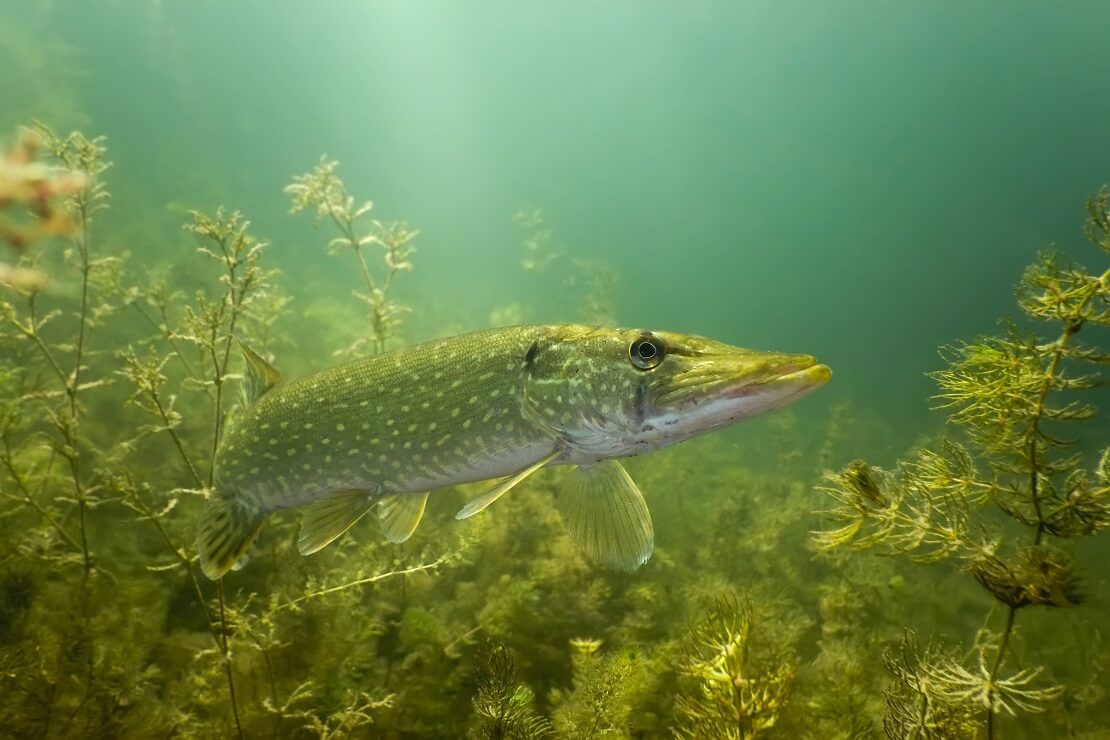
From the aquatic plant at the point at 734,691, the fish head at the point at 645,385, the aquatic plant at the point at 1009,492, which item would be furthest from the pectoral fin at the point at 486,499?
the aquatic plant at the point at 1009,492

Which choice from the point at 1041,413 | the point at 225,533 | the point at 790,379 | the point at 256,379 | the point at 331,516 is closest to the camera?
the point at 790,379

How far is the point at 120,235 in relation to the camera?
1293 centimetres

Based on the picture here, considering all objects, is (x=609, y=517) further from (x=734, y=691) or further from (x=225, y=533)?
(x=225, y=533)

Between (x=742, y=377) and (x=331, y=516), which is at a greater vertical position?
(x=742, y=377)

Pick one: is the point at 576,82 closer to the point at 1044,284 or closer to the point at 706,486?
the point at 706,486

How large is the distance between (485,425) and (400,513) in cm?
75

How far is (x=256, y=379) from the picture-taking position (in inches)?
133

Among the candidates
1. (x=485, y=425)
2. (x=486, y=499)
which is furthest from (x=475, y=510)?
(x=485, y=425)

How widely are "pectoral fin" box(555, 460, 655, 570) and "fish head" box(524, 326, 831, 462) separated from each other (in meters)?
0.20

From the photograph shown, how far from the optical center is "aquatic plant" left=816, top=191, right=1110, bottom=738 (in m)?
2.02

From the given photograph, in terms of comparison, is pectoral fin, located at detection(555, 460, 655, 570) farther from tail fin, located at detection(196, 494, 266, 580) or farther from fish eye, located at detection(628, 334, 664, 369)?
tail fin, located at detection(196, 494, 266, 580)

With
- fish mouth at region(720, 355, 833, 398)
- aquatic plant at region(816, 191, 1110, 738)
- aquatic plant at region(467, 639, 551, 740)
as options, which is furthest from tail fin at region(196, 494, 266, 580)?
aquatic plant at region(816, 191, 1110, 738)

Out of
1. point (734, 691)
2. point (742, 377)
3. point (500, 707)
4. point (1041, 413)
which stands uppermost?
point (742, 377)

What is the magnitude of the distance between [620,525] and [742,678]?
2.67 feet
